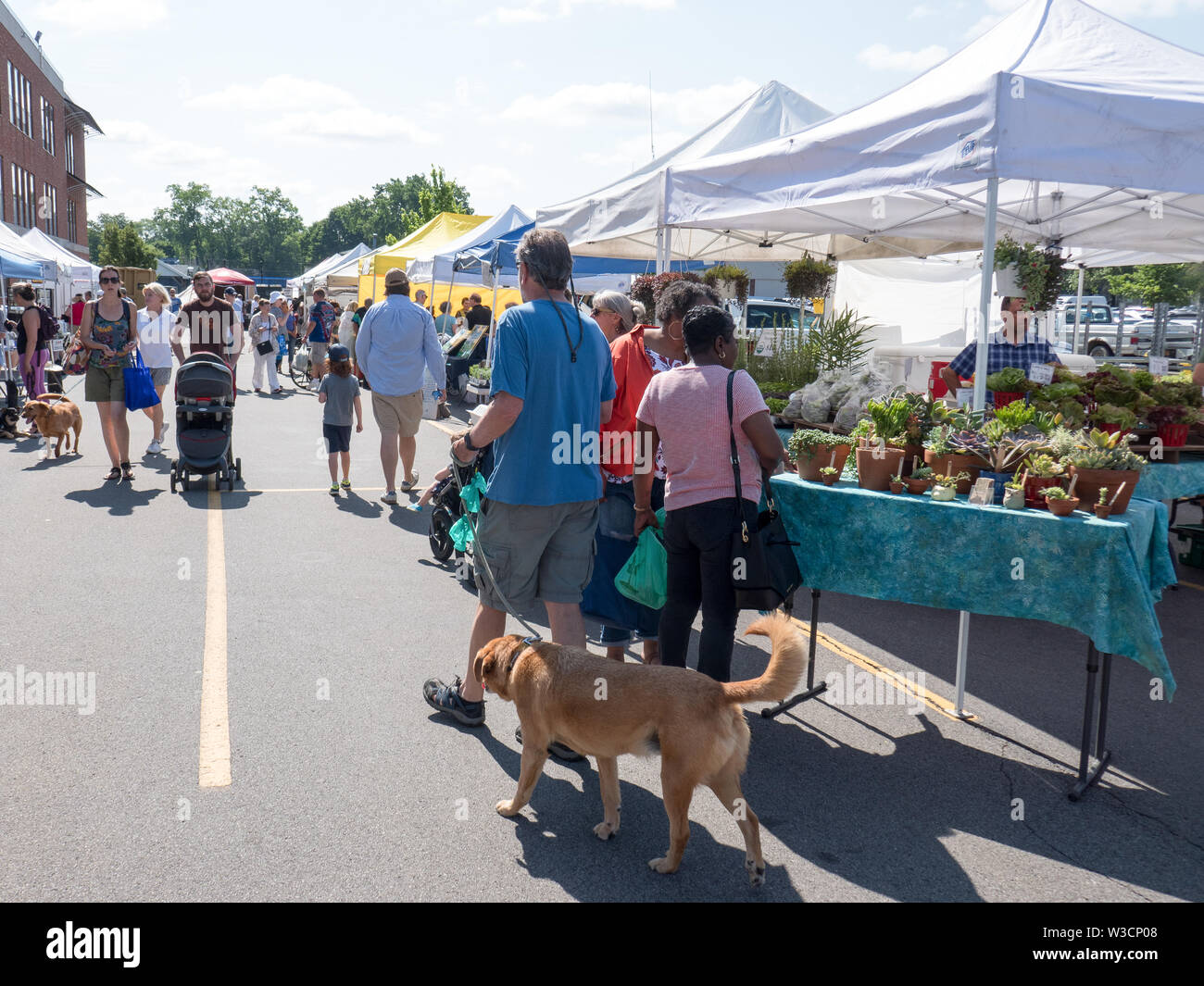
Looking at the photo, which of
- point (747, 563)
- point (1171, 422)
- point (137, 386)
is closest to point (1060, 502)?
point (747, 563)

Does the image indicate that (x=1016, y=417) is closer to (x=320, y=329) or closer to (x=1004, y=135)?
(x=1004, y=135)

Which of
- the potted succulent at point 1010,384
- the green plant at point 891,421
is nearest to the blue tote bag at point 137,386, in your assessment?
the green plant at point 891,421

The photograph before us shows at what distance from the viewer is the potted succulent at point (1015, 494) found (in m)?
4.37

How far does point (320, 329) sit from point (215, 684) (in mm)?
16893

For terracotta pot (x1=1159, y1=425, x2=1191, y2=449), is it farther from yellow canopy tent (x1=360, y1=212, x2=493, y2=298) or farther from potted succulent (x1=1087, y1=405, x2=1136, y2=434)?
yellow canopy tent (x1=360, y1=212, x2=493, y2=298)

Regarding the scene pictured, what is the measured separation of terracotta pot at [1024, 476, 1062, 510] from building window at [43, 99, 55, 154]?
5595 centimetres

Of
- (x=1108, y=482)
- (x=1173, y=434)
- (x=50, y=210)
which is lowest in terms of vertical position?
(x=1108, y=482)

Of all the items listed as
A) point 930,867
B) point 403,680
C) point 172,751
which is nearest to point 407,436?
point 403,680

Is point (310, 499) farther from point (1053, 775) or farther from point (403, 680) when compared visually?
point (1053, 775)

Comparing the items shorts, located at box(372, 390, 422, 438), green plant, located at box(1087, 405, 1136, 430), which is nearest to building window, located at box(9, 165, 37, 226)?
shorts, located at box(372, 390, 422, 438)

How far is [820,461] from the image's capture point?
5.09 metres

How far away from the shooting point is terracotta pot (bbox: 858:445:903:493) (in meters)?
4.79

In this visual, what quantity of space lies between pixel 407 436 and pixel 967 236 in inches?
241

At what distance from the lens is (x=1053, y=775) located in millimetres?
4270
